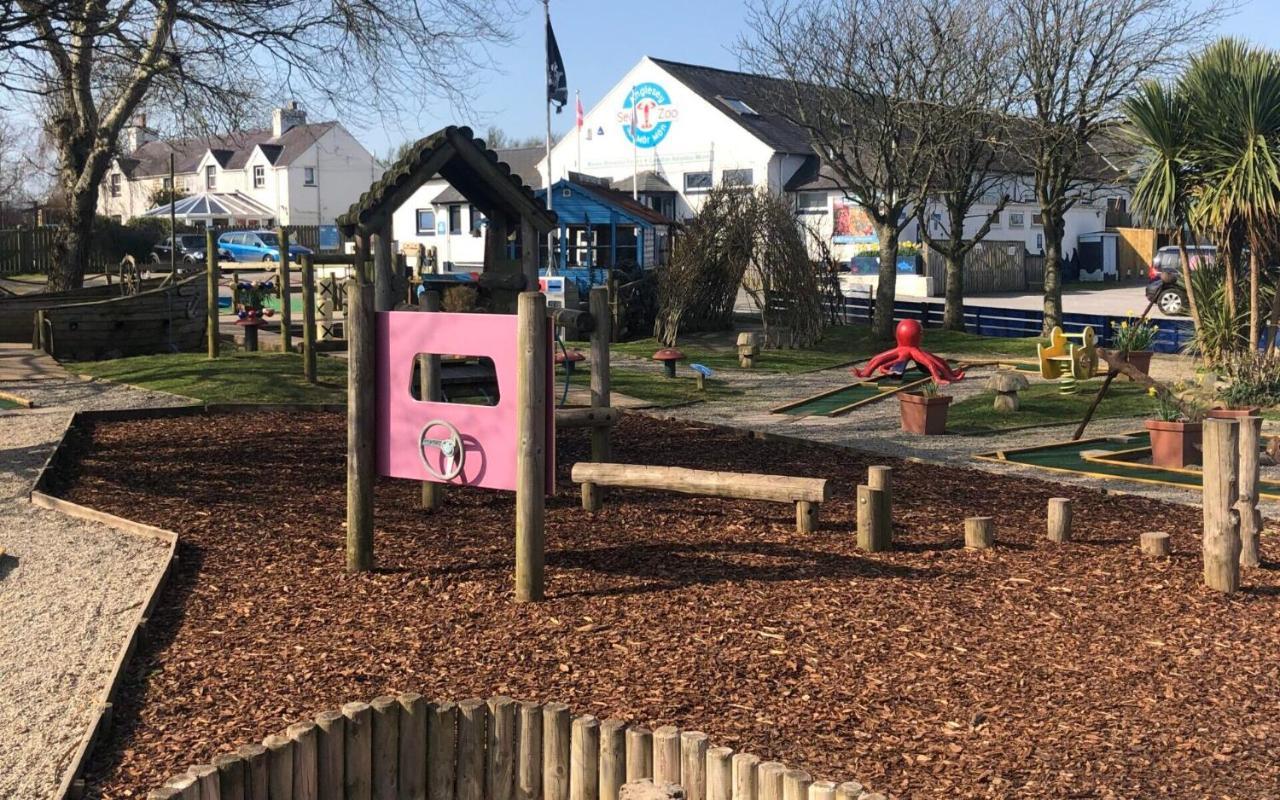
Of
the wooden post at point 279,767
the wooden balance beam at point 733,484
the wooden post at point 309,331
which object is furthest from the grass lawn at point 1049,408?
the wooden post at point 279,767

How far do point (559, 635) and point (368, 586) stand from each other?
1.49 m

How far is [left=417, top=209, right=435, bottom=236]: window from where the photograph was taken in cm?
5350

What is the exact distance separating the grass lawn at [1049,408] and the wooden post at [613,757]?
10.4m

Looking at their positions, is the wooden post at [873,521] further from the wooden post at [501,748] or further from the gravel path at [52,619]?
the gravel path at [52,619]

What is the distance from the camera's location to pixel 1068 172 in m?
25.9

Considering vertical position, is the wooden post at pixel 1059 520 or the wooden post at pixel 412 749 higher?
the wooden post at pixel 1059 520

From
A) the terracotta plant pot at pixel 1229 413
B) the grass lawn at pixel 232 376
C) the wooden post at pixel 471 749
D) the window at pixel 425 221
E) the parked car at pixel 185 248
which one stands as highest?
the window at pixel 425 221

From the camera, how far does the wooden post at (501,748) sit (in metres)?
5.35

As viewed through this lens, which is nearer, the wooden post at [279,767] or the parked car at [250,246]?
the wooden post at [279,767]

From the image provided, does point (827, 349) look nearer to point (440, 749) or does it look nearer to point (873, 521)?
point (873, 521)

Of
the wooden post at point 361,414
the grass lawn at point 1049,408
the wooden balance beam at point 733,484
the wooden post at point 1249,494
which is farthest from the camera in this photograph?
the grass lawn at point 1049,408

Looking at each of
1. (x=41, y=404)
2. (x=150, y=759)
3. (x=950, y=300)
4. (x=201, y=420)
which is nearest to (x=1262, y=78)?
(x=950, y=300)

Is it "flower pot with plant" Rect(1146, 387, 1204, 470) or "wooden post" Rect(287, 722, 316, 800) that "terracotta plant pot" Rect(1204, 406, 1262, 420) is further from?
"wooden post" Rect(287, 722, 316, 800)

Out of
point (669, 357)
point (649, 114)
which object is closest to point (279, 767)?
point (669, 357)
